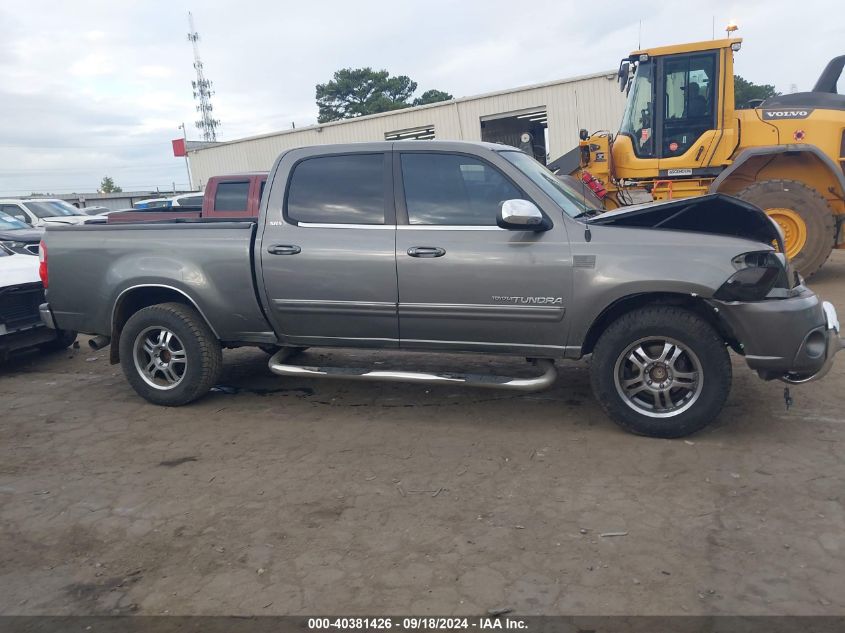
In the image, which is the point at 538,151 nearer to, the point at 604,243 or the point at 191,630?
the point at 604,243

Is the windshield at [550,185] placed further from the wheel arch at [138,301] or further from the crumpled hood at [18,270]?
the crumpled hood at [18,270]

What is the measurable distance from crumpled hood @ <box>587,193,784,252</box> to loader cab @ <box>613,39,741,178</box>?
5.26m

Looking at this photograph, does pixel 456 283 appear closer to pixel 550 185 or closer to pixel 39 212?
pixel 550 185

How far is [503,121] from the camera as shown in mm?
23766

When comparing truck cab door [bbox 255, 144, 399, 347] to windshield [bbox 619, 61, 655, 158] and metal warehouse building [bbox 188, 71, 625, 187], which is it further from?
metal warehouse building [bbox 188, 71, 625, 187]

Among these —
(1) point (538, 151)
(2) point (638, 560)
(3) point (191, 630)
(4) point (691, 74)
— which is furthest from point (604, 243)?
(1) point (538, 151)

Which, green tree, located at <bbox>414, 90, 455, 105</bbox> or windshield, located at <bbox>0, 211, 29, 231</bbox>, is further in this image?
green tree, located at <bbox>414, 90, 455, 105</bbox>

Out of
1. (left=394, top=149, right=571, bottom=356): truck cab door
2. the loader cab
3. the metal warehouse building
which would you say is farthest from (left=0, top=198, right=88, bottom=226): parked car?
(left=394, top=149, right=571, bottom=356): truck cab door

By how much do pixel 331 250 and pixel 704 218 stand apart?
254cm

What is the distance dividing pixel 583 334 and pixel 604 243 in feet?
1.95

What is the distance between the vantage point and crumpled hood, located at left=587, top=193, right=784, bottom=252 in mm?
4320

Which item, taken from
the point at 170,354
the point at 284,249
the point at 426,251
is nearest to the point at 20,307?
the point at 170,354

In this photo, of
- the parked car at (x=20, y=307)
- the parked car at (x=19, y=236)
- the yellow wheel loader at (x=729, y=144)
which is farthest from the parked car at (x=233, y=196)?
the yellow wheel loader at (x=729, y=144)

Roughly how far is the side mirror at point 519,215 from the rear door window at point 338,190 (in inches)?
36.3
